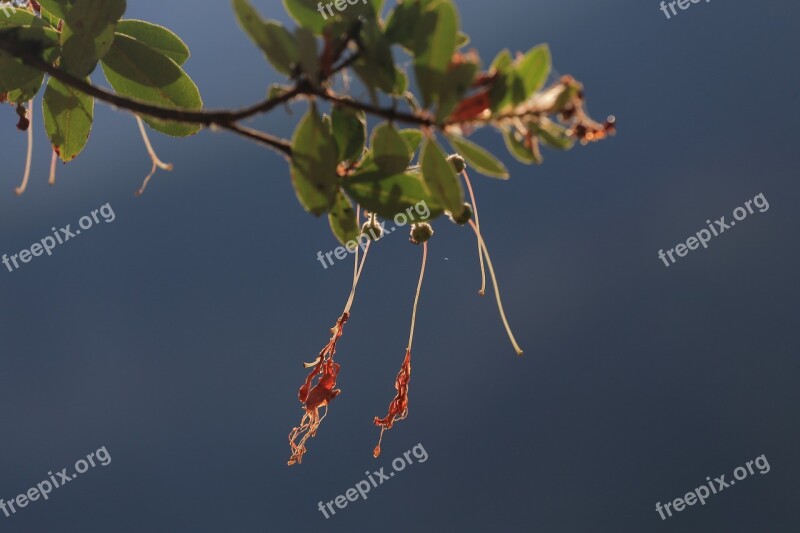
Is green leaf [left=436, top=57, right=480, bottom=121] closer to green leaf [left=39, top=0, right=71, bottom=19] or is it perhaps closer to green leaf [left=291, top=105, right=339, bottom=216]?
green leaf [left=291, top=105, right=339, bottom=216]

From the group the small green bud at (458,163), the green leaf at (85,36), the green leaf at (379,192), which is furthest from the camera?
the small green bud at (458,163)

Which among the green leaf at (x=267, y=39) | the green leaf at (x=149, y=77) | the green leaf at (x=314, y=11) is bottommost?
the green leaf at (x=267, y=39)

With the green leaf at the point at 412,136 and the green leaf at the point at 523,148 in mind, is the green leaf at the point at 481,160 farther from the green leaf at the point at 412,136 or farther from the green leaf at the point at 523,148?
the green leaf at the point at 412,136

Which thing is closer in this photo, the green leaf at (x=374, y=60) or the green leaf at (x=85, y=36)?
the green leaf at (x=374, y=60)

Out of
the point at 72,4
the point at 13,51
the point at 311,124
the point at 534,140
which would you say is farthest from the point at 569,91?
the point at 72,4

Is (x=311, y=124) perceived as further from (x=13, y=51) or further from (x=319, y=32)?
(x=13, y=51)

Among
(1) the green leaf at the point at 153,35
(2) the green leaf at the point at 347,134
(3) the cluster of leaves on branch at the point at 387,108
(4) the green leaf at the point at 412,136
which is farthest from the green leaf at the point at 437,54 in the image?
(1) the green leaf at the point at 153,35
